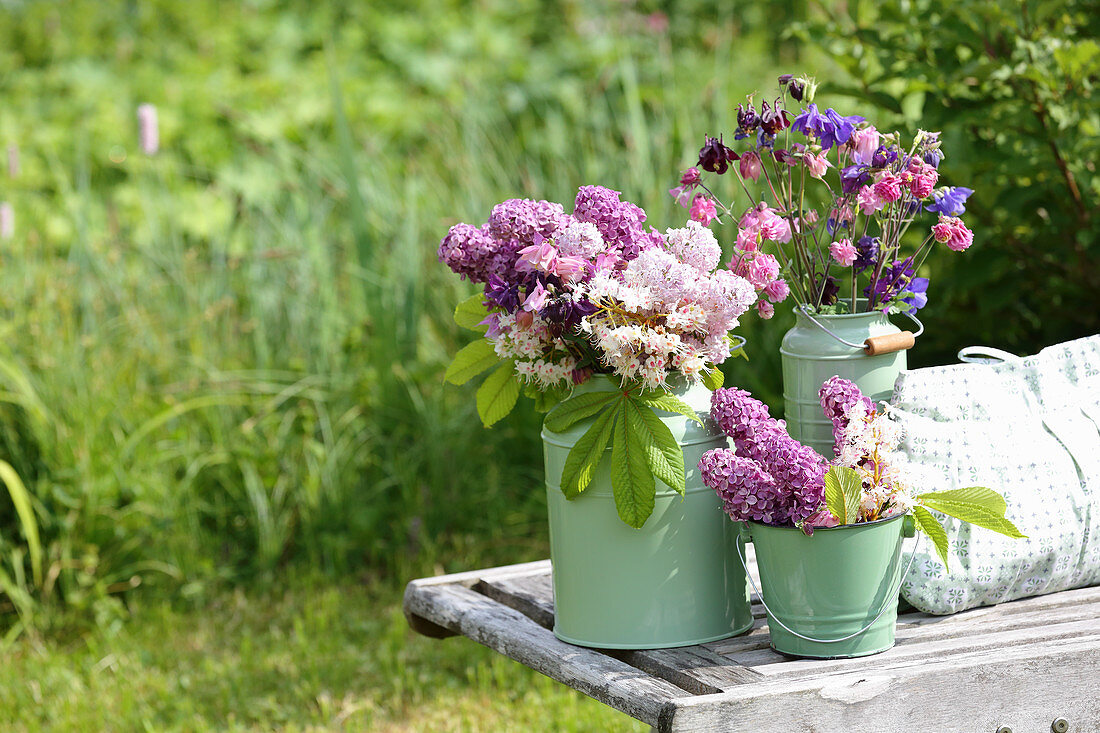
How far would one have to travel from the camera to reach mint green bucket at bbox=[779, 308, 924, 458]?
189cm

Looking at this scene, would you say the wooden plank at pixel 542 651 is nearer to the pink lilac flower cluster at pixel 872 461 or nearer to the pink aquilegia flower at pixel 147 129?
the pink lilac flower cluster at pixel 872 461

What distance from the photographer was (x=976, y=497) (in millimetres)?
1733

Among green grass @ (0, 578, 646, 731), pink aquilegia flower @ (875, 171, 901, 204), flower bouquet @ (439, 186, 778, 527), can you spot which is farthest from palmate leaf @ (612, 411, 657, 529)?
green grass @ (0, 578, 646, 731)

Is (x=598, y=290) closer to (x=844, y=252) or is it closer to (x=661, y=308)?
(x=661, y=308)

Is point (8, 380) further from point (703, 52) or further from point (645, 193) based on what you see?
point (703, 52)

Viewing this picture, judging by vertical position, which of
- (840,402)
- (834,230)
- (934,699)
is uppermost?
(834,230)

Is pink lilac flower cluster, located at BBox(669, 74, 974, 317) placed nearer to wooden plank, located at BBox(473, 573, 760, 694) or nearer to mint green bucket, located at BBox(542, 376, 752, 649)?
mint green bucket, located at BBox(542, 376, 752, 649)

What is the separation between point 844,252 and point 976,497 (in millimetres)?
418

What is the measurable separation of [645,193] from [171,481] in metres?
1.88

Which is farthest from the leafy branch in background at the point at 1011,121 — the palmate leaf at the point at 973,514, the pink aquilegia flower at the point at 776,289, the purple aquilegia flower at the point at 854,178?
the palmate leaf at the point at 973,514

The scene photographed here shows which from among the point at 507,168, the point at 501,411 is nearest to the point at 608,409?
the point at 501,411

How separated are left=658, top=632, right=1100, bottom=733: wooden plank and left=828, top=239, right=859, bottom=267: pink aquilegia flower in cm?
61

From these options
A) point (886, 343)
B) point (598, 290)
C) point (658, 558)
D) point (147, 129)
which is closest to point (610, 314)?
Answer: point (598, 290)

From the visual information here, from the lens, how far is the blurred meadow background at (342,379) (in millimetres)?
3018
